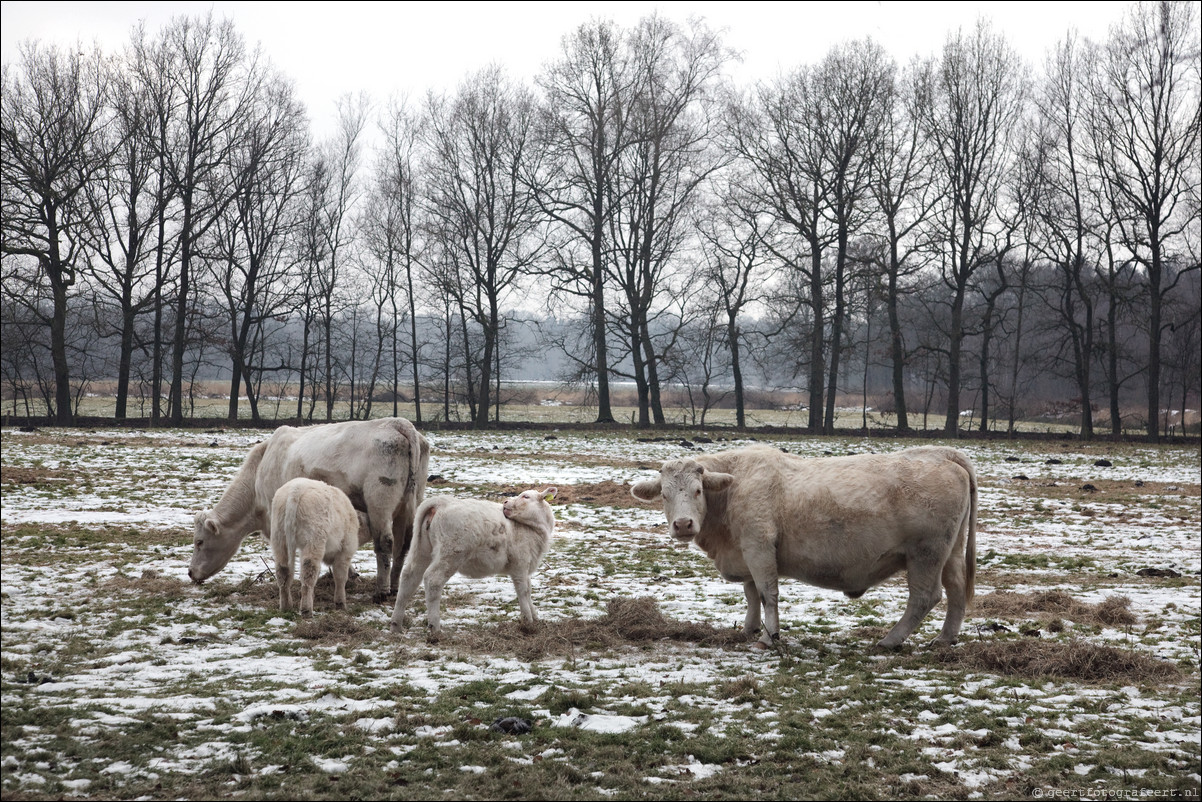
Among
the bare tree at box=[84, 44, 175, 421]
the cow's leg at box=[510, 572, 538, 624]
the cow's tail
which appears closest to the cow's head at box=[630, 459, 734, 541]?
the cow's leg at box=[510, 572, 538, 624]

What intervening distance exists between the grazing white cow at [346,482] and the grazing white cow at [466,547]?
161 centimetres

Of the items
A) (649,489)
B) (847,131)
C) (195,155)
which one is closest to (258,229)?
(195,155)

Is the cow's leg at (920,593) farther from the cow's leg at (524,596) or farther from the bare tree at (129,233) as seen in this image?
the bare tree at (129,233)

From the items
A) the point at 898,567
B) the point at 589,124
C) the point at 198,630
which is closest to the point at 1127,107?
the point at 589,124

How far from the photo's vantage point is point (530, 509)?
823 centimetres

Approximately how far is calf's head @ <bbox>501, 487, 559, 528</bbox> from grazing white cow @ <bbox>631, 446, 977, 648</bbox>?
1.00 metres

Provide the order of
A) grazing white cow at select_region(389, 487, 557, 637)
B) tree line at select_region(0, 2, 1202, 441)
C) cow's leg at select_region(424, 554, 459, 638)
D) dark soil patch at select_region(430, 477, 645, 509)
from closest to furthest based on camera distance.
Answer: cow's leg at select_region(424, 554, 459, 638)
grazing white cow at select_region(389, 487, 557, 637)
dark soil patch at select_region(430, 477, 645, 509)
tree line at select_region(0, 2, 1202, 441)

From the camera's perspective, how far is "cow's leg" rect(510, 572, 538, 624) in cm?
788

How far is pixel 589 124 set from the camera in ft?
141

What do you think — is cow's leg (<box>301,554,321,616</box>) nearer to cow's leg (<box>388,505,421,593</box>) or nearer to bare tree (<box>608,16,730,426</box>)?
cow's leg (<box>388,505,421,593</box>)

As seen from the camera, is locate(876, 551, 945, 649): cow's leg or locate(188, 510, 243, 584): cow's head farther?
locate(188, 510, 243, 584): cow's head

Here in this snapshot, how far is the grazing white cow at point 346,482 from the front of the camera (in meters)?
9.65

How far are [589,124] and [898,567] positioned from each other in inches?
1510

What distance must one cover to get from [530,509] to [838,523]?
2870 mm
